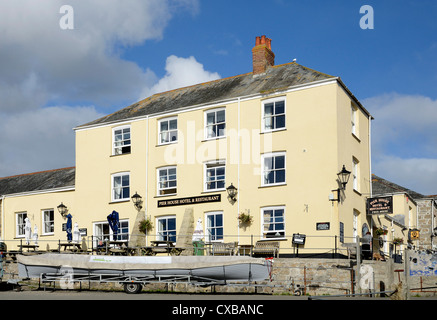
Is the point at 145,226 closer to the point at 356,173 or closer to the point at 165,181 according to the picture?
the point at 165,181

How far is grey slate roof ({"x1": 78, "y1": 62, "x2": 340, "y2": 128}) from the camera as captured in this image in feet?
97.8

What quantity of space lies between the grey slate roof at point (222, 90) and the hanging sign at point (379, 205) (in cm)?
646

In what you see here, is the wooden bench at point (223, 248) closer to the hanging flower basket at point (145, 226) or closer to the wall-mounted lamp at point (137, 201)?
the hanging flower basket at point (145, 226)

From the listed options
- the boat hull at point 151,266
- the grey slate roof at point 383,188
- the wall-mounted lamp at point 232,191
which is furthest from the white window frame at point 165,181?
the grey slate roof at point 383,188

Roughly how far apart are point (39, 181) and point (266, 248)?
1887 centimetres

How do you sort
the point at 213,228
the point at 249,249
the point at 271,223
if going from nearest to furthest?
the point at 249,249 < the point at 271,223 < the point at 213,228

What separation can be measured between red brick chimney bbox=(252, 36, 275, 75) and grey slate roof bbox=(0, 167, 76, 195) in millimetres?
12880

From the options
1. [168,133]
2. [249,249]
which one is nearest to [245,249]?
[249,249]

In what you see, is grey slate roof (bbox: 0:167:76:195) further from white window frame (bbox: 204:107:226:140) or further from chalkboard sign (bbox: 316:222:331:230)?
chalkboard sign (bbox: 316:222:331:230)

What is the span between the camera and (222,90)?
32.5 m

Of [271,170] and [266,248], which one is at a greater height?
[271,170]

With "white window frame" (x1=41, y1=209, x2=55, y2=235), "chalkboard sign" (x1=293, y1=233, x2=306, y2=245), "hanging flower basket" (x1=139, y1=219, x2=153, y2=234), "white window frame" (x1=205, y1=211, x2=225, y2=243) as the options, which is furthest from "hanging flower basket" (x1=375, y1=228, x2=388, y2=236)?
"white window frame" (x1=41, y1=209, x2=55, y2=235)
